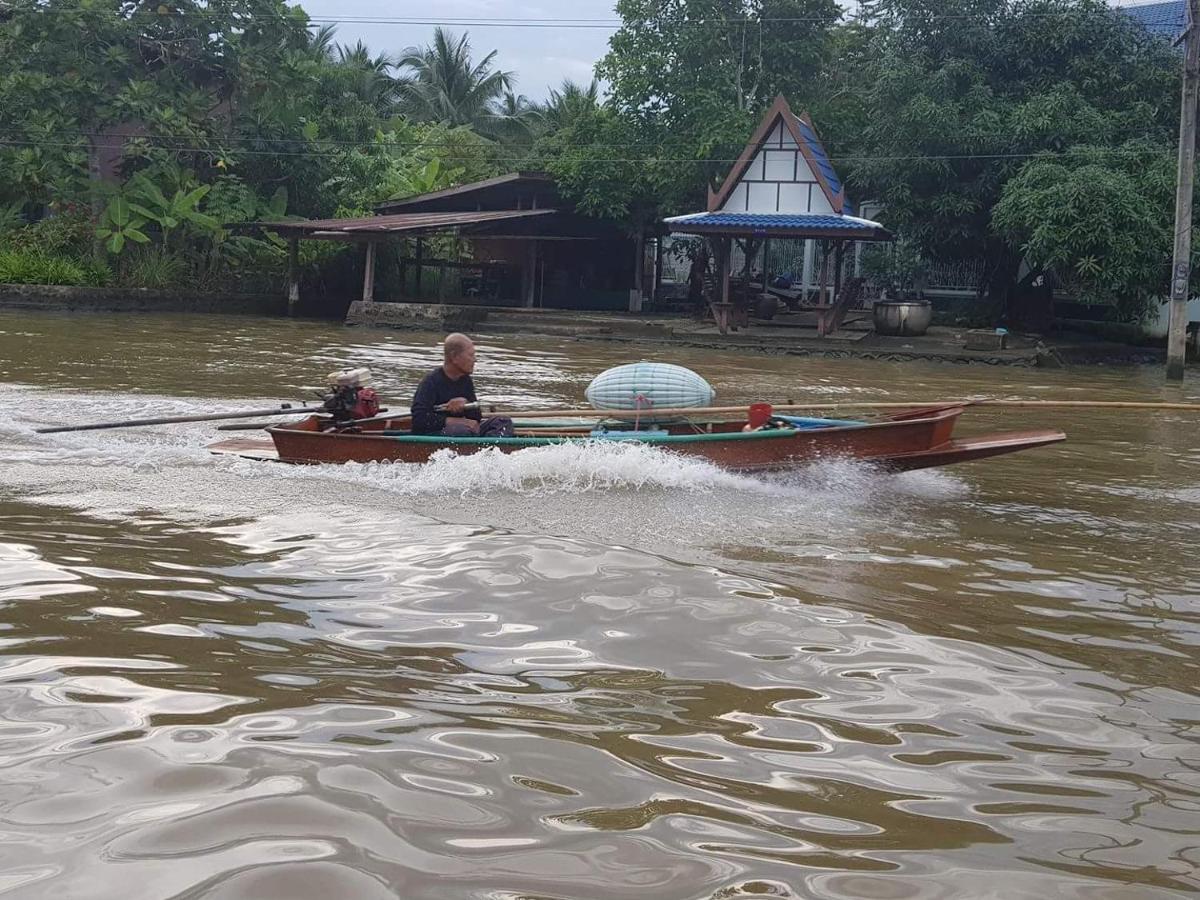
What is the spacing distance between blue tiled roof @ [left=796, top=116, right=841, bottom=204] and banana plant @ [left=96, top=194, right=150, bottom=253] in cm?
1555

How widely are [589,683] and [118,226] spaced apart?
2776 cm

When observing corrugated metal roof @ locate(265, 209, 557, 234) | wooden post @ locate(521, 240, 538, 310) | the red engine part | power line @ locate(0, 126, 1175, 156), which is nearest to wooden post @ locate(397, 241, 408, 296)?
corrugated metal roof @ locate(265, 209, 557, 234)

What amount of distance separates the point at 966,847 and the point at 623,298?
28.9 meters

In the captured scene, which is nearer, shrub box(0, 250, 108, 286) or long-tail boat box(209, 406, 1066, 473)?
long-tail boat box(209, 406, 1066, 473)

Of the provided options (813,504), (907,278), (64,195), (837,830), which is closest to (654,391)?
(813,504)

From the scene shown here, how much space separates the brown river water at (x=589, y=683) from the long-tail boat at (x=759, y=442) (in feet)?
0.53

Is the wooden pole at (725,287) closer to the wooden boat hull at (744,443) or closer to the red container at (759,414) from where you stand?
the red container at (759,414)

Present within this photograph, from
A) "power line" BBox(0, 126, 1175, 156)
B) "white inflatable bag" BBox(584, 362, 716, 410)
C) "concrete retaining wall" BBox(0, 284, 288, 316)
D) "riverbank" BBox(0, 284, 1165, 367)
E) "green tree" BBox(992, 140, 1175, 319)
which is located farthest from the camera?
"concrete retaining wall" BBox(0, 284, 288, 316)

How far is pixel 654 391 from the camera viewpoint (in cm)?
953

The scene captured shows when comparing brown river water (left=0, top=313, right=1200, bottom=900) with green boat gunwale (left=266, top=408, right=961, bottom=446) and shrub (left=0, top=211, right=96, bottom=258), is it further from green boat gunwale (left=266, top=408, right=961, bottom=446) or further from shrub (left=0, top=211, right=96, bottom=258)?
shrub (left=0, top=211, right=96, bottom=258)

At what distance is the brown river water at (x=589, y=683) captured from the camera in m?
3.19

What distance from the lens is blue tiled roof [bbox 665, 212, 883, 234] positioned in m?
24.4

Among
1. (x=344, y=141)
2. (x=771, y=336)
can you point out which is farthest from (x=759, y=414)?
Result: (x=344, y=141)

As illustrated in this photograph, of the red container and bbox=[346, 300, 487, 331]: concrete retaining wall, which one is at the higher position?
bbox=[346, 300, 487, 331]: concrete retaining wall
